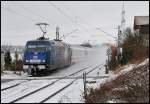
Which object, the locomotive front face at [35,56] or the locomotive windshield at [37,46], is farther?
the locomotive windshield at [37,46]

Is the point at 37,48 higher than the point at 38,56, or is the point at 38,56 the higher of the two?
the point at 37,48

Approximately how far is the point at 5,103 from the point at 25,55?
19.6 m

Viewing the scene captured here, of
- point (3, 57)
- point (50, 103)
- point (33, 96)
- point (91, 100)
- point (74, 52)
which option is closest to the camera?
point (91, 100)

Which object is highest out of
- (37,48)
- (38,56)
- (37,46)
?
(37,46)

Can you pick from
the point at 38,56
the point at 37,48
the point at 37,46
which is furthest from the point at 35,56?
the point at 37,46

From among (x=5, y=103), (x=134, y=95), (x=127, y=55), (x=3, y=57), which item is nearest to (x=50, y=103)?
(x=5, y=103)

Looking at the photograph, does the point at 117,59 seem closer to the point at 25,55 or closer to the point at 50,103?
the point at 25,55

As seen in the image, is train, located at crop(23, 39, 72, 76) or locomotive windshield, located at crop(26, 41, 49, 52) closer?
train, located at crop(23, 39, 72, 76)

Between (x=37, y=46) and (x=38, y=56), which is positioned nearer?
(x=38, y=56)

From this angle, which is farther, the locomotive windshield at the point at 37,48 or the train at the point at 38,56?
the locomotive windshield at the point at 37,48

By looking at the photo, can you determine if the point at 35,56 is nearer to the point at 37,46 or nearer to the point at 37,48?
the point at 37,48

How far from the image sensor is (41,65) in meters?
34.8

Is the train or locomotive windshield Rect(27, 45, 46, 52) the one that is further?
locomotive windshield Rect(27, 45, 46, 52)

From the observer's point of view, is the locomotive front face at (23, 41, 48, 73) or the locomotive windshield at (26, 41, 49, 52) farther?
the locomotive windshield at (26, 41, 49, 52)
